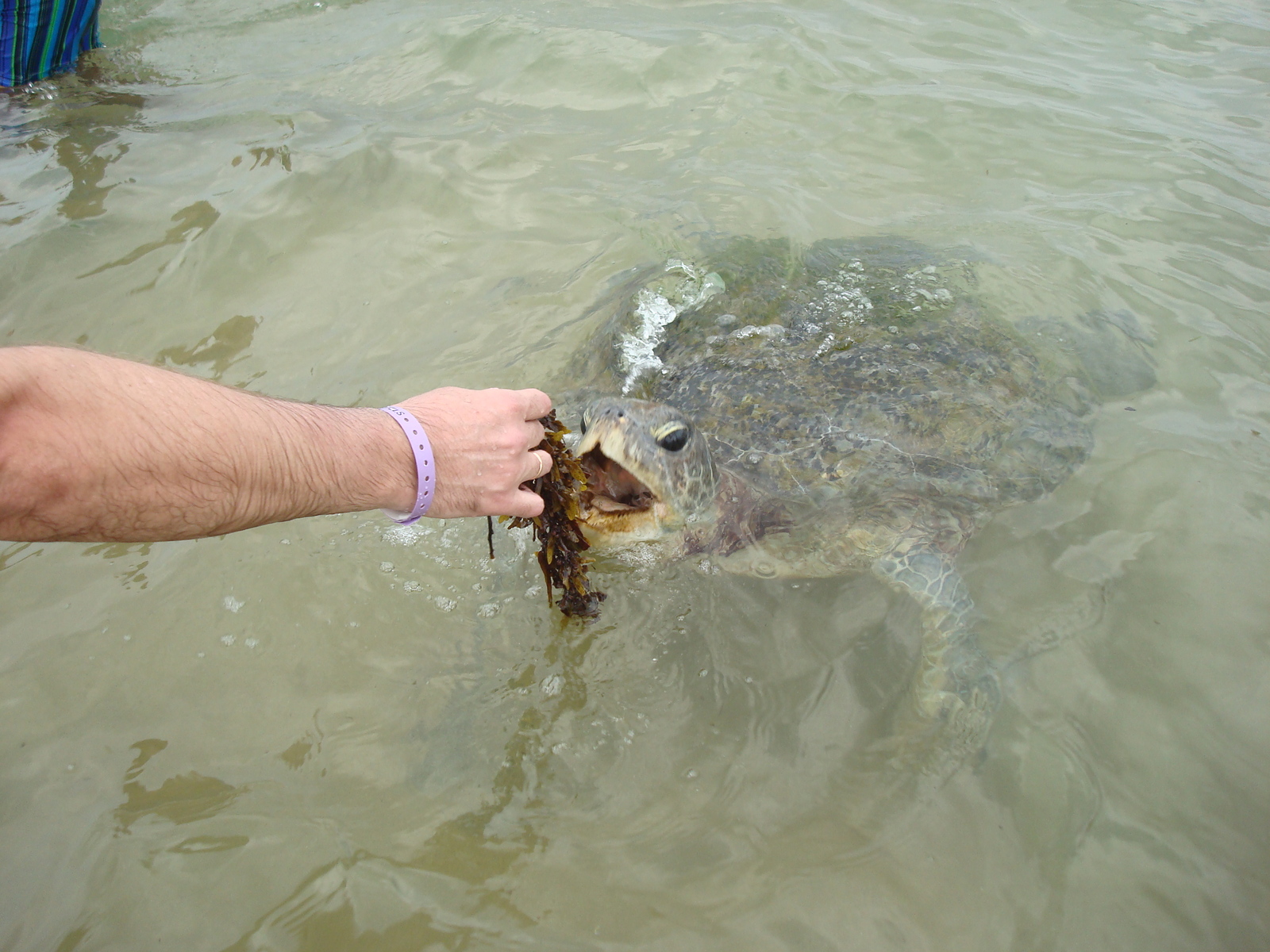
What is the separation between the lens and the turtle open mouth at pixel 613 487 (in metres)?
2.74

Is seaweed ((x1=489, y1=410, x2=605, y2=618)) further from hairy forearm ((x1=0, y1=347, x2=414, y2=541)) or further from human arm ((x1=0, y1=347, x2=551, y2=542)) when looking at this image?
hairy forearm ((x1=0, y1=347, x2=414, y2=541))

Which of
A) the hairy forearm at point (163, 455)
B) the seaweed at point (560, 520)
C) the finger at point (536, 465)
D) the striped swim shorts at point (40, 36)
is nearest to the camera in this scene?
the hairy forearm at point (163, 455)

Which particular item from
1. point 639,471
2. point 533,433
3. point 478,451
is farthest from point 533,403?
point 639,471

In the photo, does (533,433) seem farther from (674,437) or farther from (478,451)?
(674,437)

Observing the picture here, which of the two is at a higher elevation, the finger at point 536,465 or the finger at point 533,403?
the finger at point 533,403

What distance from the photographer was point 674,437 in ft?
8.87

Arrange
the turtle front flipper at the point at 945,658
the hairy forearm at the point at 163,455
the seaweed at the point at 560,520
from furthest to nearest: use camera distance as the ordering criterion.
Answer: the turtle front flipper at the point at 945,658 < the seaweed at the point at 560,520 < the hairy forearm at the point at 163,455

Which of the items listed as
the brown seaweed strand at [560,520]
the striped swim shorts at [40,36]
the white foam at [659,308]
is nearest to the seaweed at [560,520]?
the brown seaweed strand at [560,520]

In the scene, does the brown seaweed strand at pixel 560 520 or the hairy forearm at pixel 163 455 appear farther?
the brown seaweed strand at pixel 560 520

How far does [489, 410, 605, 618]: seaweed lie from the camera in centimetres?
230

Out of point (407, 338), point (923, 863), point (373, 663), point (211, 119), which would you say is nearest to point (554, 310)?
point (407, 338)

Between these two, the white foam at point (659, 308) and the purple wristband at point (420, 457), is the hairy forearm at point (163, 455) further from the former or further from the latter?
the white foam at point (659, 308)

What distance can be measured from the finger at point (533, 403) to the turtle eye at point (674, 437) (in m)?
0.63

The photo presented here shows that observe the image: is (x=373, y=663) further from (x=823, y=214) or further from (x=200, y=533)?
(x=823, y=214)
